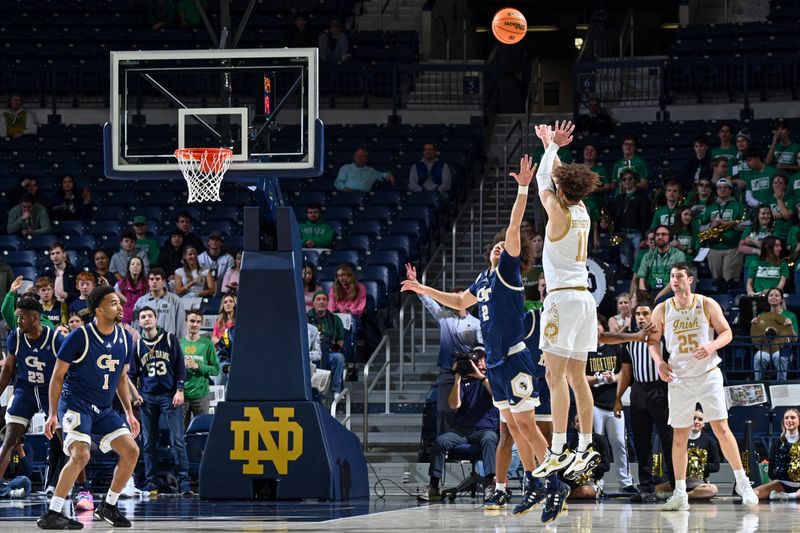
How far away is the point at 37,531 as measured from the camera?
9.63 metres

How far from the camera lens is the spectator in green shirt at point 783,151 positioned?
18672 millimetres

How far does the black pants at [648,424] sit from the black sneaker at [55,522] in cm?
607

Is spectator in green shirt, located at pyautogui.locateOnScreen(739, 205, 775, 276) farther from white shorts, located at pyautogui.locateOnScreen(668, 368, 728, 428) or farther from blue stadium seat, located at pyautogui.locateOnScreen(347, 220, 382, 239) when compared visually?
white shorts, located at pyautogui.locateOnScreen(668, 368, 728, 428)

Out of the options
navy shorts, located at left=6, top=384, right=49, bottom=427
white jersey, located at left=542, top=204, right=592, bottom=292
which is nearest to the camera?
white jersey, located at left=542, top=204, right=592, bottom=292

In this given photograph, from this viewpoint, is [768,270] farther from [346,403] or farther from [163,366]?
[163,366]

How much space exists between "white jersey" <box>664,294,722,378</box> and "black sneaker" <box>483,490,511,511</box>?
A: 201cm

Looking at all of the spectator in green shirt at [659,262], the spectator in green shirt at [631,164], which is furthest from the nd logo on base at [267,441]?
the spectator in green shirt at [631,164]

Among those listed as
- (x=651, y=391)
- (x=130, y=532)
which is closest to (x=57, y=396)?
(x=130, y=532)

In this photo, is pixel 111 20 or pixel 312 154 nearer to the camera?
pixel 312 154

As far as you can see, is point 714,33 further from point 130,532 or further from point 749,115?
point 130,532

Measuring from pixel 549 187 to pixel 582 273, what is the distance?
0.65m

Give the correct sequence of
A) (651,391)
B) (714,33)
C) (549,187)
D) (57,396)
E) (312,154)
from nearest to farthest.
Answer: (549,187) < (57,396) < (312,154) < (651,391) < (714,33)

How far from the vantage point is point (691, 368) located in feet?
39.0

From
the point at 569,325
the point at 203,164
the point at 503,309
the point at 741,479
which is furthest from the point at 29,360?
the point at 741,479
